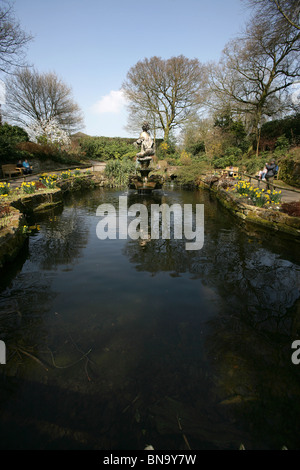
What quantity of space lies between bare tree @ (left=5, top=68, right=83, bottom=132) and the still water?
31550 millimetres

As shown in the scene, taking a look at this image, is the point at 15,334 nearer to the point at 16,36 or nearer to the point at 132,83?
the point at 16,36

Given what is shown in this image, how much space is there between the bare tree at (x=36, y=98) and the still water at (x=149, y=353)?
31.5m

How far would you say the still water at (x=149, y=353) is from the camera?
1787 millimetres

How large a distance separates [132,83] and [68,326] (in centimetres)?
3194

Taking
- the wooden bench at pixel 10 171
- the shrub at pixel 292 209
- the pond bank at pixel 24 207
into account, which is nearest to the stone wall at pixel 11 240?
the pond bank at pixel 24 207

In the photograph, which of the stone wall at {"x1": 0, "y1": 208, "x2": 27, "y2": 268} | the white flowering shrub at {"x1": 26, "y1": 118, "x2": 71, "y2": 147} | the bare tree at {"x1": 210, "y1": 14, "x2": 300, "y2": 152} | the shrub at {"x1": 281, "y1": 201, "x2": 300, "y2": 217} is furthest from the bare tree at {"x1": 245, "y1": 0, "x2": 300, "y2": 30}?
the white flowering shrub at {"x1": 26, "y1": 118, "x2": 71, "y2": 147}

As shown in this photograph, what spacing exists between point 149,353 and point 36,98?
3637 centimetres

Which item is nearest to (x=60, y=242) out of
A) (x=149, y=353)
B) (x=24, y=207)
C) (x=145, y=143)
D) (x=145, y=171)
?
(x=24, y=207)

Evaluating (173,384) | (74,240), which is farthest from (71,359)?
(74,240)

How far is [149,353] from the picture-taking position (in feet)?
8.14

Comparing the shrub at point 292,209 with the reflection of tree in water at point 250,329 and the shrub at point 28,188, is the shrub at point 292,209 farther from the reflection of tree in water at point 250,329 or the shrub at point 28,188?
the shrub at point 28,188

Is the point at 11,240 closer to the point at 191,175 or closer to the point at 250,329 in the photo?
the point at 250,329

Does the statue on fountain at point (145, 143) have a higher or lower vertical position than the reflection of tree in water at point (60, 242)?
higher
